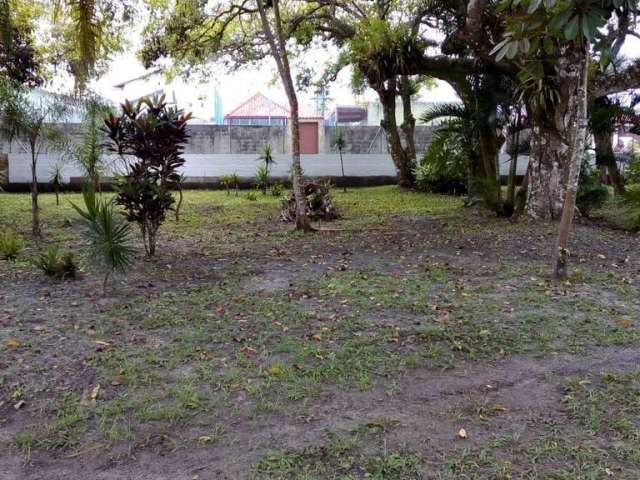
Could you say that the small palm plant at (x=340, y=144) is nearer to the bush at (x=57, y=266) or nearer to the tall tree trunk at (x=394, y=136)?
the tall tree trunk at (x=394, y=136)

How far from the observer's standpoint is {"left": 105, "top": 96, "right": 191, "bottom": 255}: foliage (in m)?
6.45

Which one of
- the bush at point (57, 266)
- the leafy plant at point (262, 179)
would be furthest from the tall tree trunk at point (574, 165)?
the leafy plant at point (262, 179)

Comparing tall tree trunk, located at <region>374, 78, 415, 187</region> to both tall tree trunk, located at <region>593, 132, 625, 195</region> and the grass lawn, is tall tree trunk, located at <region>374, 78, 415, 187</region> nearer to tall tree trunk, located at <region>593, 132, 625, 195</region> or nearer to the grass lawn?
tall tree trunk, located at <region>593, 132, 625, 195</region>

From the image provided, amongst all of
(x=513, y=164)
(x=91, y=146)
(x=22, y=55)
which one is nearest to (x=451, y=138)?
(x=513, y=164)

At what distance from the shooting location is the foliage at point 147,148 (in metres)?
6.45

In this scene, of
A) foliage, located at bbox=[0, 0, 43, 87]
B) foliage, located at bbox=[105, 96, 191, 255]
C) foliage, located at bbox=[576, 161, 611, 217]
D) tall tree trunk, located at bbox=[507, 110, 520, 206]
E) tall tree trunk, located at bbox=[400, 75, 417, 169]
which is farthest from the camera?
tall tree trunk, located at bbox=[400, 75, 417, 169]

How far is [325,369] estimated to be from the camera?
342 cm

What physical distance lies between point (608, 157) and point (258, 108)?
2370 centimetres

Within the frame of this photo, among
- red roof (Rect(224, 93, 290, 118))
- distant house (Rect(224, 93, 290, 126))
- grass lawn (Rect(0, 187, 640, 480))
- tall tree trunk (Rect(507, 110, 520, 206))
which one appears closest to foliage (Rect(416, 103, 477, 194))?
tall tree trunk (Rect(507, 110, 520, 206))

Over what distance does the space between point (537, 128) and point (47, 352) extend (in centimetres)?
736

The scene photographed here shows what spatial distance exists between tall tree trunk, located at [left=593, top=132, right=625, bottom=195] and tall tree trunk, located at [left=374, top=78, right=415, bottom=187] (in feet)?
16.6

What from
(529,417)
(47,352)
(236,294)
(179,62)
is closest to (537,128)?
(236,294)

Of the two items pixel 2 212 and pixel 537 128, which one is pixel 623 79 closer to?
pixel 537 128

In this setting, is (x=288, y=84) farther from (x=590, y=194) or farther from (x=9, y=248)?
(x=590, y=194)
